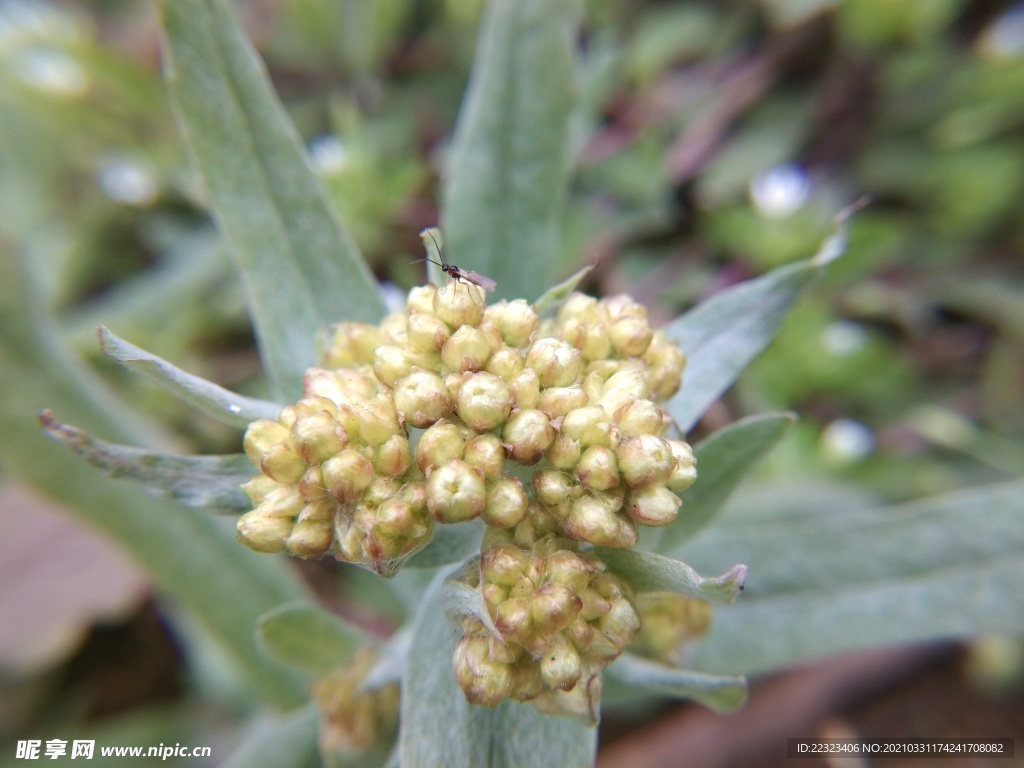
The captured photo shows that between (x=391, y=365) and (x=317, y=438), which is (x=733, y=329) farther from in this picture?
(x=317, y=438)

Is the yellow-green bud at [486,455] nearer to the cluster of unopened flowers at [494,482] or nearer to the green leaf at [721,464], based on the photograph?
the cluster of unopened flowers at [494,482]

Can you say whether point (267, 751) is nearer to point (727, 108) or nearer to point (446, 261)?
point (446, 261)

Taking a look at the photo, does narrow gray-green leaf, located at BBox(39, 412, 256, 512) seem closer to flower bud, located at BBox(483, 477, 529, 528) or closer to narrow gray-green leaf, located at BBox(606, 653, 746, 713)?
flower bud, located at BBox(483, 477, 529, 528)

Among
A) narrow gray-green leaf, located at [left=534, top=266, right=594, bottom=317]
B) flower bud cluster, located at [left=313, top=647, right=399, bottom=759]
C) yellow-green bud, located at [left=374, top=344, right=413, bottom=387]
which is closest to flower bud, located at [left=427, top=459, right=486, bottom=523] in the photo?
yellow-green bud, located at [left=374, top=344, right=413, bottom=387]

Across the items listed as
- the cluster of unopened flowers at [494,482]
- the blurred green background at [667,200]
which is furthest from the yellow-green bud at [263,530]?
the blurred green background at [667,200]

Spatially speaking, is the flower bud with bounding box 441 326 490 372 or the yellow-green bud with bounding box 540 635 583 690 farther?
the flower bud with bounding box 441 326 490 372

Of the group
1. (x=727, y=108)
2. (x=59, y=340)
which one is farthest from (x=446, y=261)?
(x=727, y=108)

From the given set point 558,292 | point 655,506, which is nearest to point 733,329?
point 558,292
